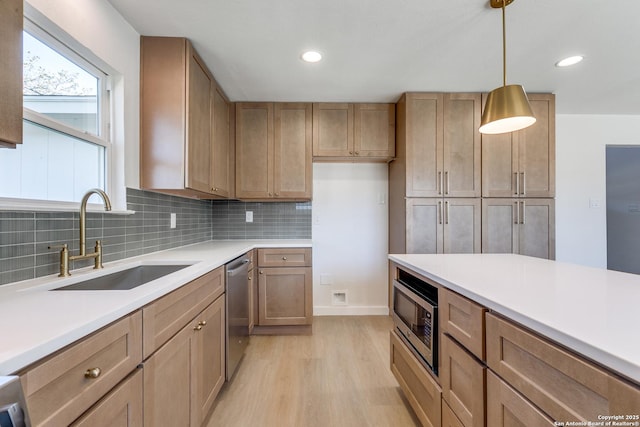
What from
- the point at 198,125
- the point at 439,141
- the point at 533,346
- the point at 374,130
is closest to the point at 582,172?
the point at 439,141

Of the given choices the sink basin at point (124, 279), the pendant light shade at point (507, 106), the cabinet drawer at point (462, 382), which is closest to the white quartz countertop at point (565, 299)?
the cabinet drawer at point (462, 382)

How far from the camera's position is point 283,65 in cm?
211

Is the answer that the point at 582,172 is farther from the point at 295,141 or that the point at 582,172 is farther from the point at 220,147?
the point at 220,147

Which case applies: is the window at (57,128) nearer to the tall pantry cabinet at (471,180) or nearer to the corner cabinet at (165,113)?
the corner cabinet at (165,113)

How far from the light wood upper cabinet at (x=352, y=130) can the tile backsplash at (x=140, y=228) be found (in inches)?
29.5

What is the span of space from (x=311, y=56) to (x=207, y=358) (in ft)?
6.82

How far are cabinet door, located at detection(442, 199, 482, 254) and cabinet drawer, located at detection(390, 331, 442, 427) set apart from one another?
123 centimetres

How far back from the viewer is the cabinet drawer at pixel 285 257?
2.55 m

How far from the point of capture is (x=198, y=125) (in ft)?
6.38

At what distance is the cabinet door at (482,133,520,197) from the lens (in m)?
2.61

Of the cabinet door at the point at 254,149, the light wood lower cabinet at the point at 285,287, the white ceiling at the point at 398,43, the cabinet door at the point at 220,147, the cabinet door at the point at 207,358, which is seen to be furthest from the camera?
the cabinet door at the point at 254,149

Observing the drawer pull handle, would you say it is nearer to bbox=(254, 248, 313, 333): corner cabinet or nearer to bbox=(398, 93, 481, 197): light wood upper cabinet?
bbox=(254, 248, 313, 333): corner cabinet

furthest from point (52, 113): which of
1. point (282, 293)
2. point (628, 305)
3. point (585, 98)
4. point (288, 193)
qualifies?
point (585, 98)

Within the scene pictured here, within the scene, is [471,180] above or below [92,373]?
above
